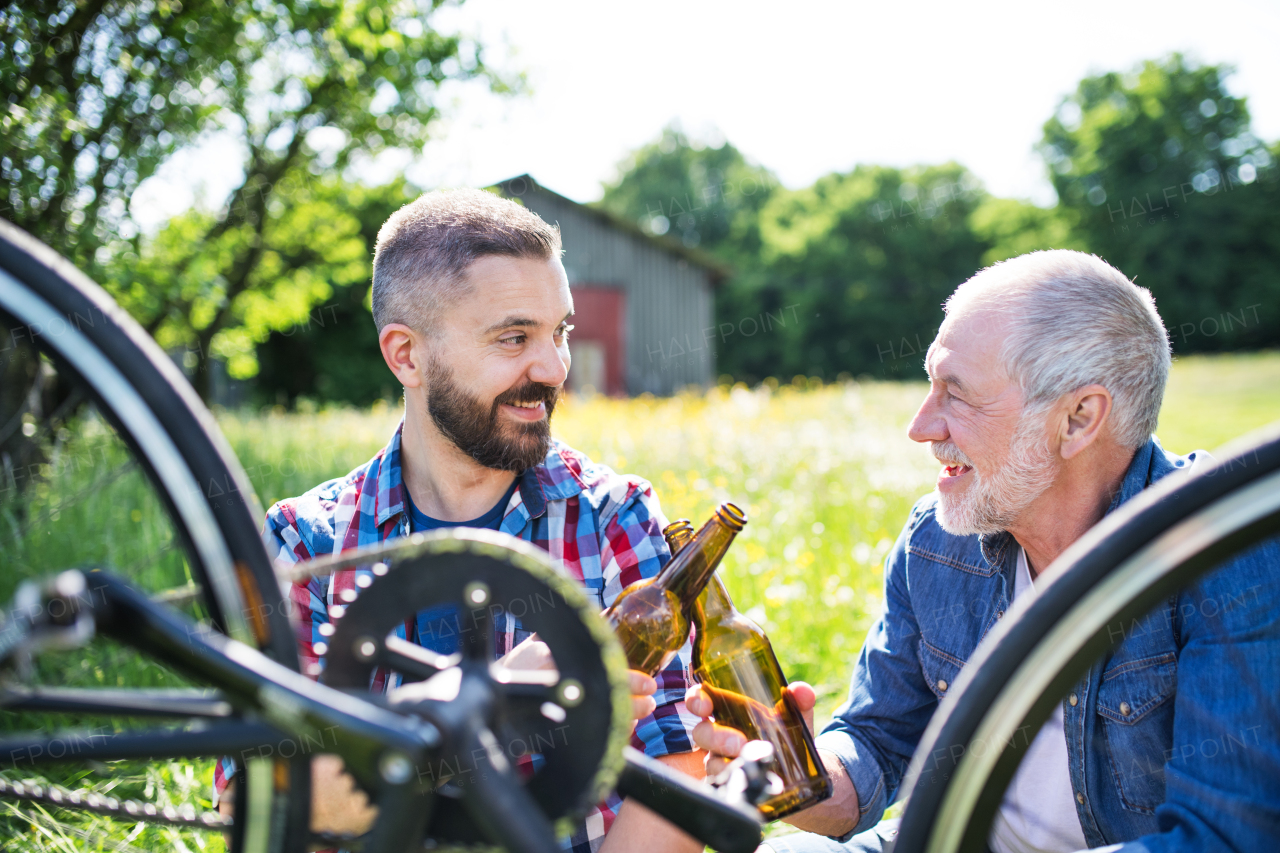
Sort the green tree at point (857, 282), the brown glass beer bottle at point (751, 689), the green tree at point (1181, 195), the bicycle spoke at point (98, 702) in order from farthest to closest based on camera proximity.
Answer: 1. the green tree at point (857, 282)
2. the green tree at point (1181, 195)
3. the brown glass beer bottle at point (751, 689)
4. the bicycle spoke at point (98, 702)

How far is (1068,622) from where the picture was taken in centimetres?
98

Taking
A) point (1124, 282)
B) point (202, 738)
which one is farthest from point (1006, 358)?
point (202, 738)

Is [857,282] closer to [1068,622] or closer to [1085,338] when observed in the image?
[1085,338]

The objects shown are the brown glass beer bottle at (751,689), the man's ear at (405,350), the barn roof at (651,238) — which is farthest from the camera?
the barn roof at (651,238)

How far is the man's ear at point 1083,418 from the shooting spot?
69.6 inches

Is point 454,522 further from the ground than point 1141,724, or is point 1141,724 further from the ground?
point 454,522

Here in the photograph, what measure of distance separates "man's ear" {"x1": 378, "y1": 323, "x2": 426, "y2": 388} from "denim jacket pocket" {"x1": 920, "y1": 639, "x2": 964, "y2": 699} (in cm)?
140

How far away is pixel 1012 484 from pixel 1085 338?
35 cm

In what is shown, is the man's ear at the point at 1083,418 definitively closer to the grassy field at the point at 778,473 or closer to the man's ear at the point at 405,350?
the man's ear at the point at 405,350

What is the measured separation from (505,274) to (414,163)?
30.2 feet

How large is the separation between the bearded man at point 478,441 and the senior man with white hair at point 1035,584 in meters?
0.54

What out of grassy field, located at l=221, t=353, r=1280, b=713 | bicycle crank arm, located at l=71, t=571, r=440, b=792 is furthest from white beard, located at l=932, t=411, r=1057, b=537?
grassy field, located at l=221, t=353, r=1280, b=713

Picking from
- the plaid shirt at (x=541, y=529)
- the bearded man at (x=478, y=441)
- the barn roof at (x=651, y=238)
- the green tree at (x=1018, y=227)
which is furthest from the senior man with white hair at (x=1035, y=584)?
the green tree at (x=1018, y=227)

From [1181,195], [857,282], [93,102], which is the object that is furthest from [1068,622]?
[857,282]
